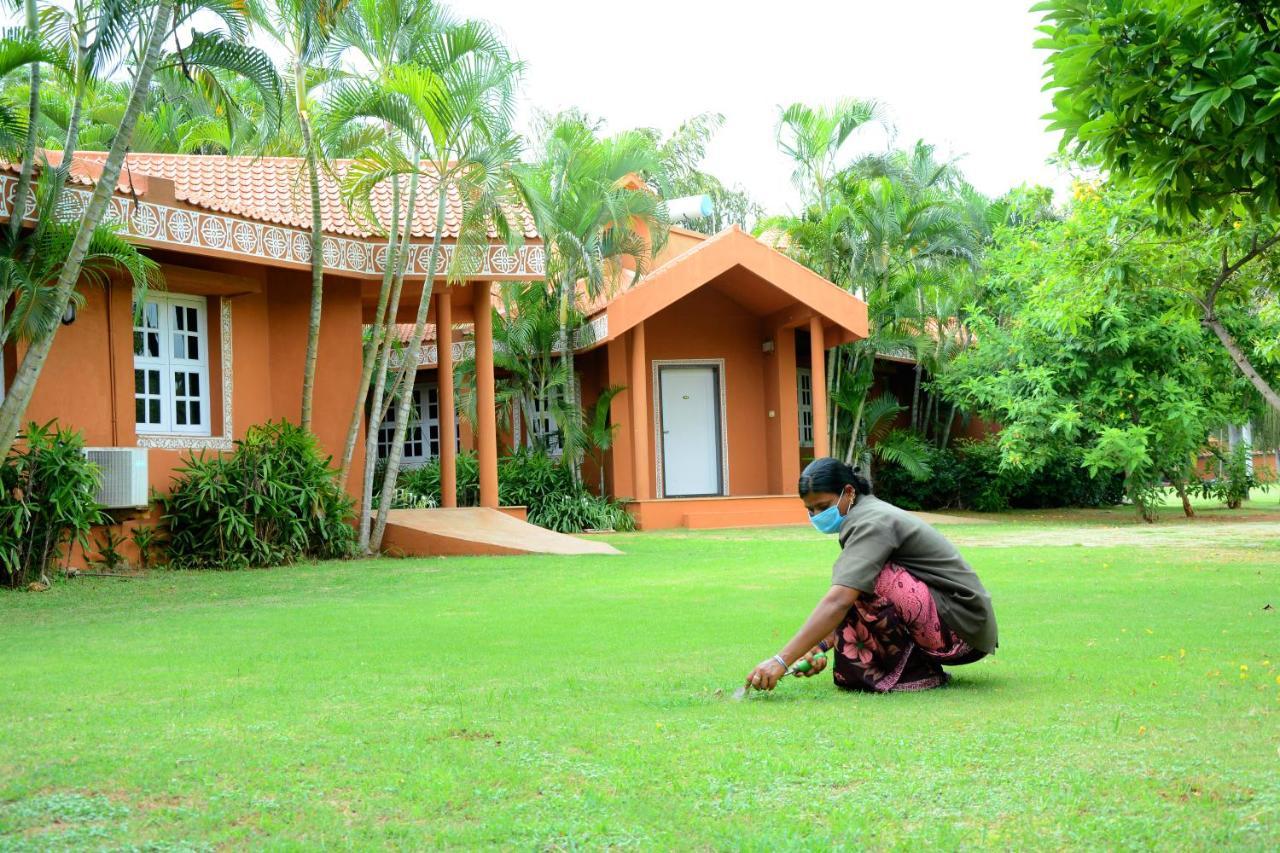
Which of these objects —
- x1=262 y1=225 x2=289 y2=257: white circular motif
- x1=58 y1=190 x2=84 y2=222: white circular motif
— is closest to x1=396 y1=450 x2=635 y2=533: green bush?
x1=262 y1=225 x2=289 y2=257: white circular motif

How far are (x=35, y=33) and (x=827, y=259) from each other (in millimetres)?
15042

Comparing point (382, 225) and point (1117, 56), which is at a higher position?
point (382, 225)

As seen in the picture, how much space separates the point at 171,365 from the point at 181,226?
1942 millimetres

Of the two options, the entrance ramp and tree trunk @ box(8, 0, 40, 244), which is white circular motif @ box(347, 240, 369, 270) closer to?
the entrance ramp

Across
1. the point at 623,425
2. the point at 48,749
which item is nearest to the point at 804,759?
the point at 48,749

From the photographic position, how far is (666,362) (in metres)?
23.5

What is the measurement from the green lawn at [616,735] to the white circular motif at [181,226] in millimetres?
5765

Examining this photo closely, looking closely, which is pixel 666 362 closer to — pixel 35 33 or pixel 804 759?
pixel 35 33

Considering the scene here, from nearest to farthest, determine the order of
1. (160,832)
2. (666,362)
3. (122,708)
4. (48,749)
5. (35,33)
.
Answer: (160,832), (48,749), (122,708), (35,33), (666,362)

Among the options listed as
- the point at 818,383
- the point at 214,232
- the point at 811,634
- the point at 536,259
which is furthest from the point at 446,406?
the point at 811,634

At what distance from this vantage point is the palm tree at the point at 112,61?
34.0 ft

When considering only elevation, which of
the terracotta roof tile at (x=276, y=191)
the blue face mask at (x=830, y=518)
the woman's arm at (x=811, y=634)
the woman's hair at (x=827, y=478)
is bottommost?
the woman's arm at (x=811, y=634)

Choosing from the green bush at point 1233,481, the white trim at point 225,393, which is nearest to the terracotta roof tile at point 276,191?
the white trim at point 225,393

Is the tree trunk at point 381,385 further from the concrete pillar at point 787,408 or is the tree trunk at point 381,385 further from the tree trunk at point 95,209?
the concrete pillar at point 787,408
